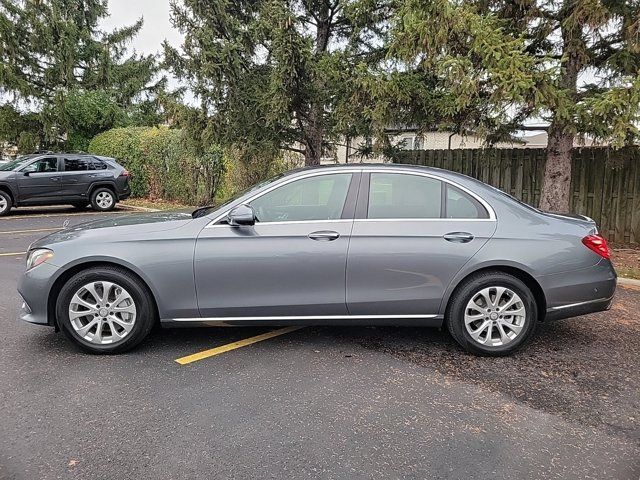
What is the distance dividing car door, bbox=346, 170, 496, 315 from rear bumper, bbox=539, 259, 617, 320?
0.69 m

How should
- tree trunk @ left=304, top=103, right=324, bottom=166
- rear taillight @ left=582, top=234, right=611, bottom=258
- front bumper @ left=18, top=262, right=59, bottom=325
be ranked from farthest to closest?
tree trunk @ left=304, top=103, right=324, bottom=166, rear taillight @ left=582, top=234, right=611, bottom=258, front bumper @ left=18, top=262, right=59, bottom=325

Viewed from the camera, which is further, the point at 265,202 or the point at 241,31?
the point at 241,31

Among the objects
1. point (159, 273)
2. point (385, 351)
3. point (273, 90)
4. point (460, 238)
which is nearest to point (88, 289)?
point (159, 273)

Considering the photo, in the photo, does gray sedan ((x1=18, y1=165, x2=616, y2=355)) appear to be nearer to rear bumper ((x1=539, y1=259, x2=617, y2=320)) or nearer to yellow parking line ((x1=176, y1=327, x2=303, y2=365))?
rear bumper ((x1=539, y1=259, x2=617, y2=320))

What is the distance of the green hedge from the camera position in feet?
51.9

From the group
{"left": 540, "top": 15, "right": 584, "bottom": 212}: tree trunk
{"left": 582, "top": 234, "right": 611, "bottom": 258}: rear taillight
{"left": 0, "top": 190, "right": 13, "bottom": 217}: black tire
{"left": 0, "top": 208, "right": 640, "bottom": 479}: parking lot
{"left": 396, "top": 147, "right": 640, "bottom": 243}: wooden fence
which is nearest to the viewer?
{"left": 0, "top": 208, "right": 640, "bottom": 479}: parking lot

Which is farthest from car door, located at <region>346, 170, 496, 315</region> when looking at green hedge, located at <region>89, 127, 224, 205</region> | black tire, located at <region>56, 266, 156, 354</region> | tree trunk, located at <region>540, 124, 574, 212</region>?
green hedge, located at <region>89, 127, 224, 205</region>

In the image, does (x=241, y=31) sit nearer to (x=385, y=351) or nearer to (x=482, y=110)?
(x=482, y=110)

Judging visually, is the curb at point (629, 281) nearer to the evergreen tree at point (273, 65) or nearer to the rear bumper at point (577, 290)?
the rear bumper at point (577, 290)

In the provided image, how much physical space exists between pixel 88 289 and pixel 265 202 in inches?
62.4

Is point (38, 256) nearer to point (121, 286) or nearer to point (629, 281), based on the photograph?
point (121, 286)

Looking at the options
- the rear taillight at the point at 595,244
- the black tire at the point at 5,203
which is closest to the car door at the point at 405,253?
the rear taillight at the point at 595,244

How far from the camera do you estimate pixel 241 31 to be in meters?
9.84

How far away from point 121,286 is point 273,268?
1.23 m
